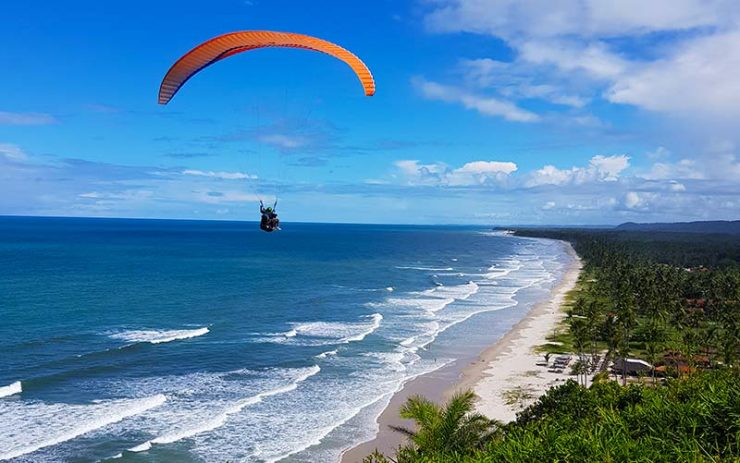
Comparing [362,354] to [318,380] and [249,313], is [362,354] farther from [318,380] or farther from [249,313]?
[249,313]

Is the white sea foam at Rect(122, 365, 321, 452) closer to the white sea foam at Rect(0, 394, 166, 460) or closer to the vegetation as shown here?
the white sea foam at Rect(0, 394, 166, 460)

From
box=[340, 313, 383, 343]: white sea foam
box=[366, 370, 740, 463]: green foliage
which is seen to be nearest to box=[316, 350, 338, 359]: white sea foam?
box=[340, 313, 383, 343]: white sea foam

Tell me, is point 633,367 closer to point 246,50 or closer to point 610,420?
point 610,420

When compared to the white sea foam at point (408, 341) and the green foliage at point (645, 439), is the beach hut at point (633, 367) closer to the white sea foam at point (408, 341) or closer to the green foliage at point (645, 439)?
the white sea foam at point (408, 341)

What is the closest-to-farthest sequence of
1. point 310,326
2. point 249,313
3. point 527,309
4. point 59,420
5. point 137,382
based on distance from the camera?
point 59,420, point 137,382, point 310,326, point 249,313, point 527,309

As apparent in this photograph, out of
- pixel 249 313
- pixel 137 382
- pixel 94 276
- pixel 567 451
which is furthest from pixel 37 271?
pixel 567 451

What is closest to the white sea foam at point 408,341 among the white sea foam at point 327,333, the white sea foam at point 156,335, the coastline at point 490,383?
the white sea foam at point 327,333

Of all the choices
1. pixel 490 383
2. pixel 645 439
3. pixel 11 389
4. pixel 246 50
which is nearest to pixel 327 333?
pixel 490 383
